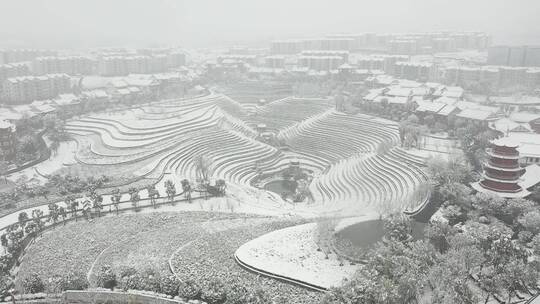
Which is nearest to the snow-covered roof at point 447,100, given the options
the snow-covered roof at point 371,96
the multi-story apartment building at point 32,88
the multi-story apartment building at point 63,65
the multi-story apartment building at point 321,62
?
the snow-covered roof at point 371,96

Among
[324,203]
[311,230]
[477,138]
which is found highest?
[477,138]

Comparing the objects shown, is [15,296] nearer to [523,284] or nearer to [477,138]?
[523,284]

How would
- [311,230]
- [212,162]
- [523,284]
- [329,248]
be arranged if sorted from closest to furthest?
[523,284] < [329,248] < [311,230] < [212,162]

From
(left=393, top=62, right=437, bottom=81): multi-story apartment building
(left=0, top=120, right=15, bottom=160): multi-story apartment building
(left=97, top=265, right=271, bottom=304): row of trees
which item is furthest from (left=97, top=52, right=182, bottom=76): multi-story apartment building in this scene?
(left=97, top=265, right=271, bottom=304): row of trees

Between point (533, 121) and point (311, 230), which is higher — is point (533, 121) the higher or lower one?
the higher one

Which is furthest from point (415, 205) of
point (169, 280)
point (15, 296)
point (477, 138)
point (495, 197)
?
point (15, 296)

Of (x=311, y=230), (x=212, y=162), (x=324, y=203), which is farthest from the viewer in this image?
(x=212, y=162)

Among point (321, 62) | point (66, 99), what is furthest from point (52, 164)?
point (321, 62)

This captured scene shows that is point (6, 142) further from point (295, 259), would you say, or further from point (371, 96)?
point (371, 96)

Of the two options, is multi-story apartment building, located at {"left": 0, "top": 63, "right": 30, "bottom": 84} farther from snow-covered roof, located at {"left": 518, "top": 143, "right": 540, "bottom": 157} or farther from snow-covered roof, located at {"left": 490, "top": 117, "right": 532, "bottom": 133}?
snow-covered roof, located at {"left": 518, "top": 143, "right": 540, "bottom": 157}
